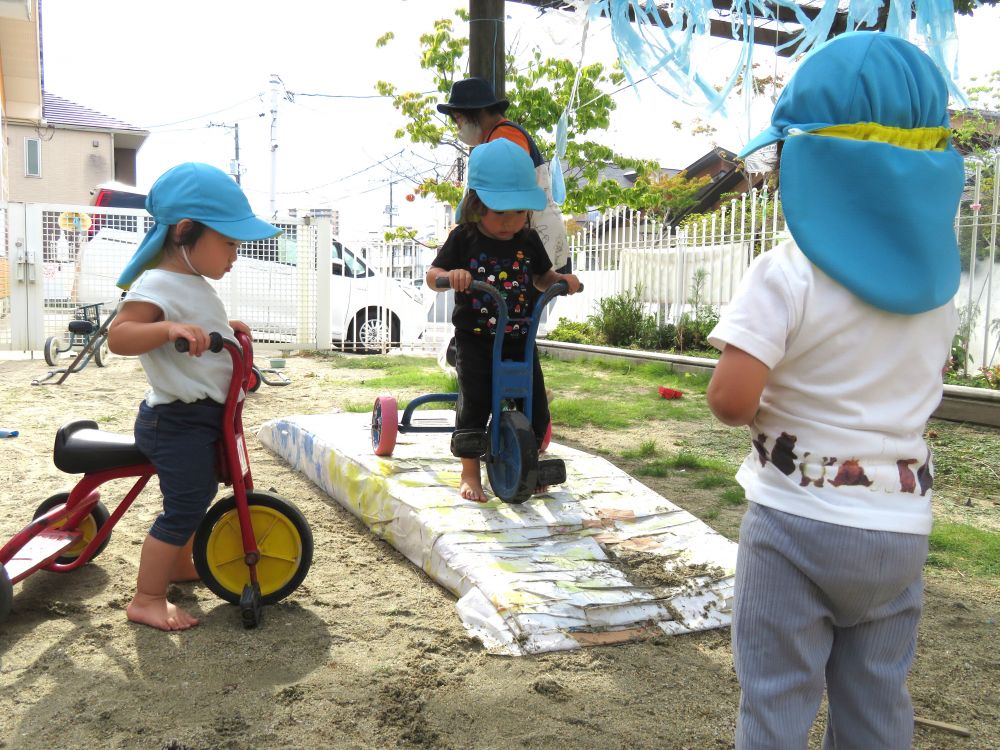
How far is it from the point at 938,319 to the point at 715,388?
400 mm

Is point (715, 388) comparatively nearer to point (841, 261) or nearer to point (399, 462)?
point (841, 261)

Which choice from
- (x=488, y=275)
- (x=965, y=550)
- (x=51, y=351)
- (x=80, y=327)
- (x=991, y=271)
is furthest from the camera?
(x=51, y=351)

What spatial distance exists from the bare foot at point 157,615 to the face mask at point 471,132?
259cm

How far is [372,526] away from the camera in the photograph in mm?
3592

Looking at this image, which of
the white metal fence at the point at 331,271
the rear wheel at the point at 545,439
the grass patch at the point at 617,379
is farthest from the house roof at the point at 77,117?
the rear wheel at the point at 545,439

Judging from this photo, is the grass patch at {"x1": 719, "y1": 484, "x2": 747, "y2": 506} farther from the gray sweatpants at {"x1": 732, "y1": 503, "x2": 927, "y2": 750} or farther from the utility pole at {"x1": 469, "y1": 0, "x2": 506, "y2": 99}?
the utility pole at {"x1": 469, "y1": 0, "x2": 506, "y2": 99}

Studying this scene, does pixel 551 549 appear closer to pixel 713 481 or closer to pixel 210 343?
pixel 210 343

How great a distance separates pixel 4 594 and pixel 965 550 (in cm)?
355

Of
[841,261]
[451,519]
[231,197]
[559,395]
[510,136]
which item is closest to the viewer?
[841,261]

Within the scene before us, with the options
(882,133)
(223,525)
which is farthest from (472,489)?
(882,133)

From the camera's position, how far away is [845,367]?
137 centimetres

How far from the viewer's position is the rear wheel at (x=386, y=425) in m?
3.96

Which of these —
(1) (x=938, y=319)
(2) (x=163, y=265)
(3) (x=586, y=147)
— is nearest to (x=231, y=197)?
(2) (x=163, y=265)

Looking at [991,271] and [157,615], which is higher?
[991,271]
